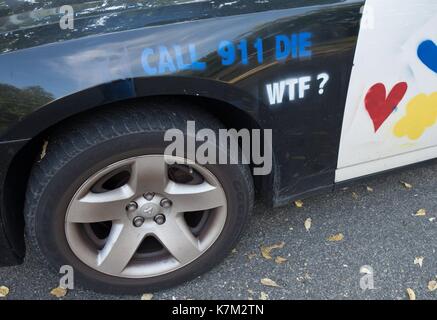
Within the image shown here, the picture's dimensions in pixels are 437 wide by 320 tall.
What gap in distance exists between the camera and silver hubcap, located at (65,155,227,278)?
194 cm

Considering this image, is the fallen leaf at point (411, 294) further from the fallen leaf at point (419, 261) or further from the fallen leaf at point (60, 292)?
the fallen leaf at point (60, 292)

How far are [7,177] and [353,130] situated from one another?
1.56 meters

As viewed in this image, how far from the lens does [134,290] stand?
7.31 feet

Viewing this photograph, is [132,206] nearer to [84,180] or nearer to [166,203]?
[166,203]

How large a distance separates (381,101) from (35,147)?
157 cm

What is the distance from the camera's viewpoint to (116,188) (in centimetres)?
203

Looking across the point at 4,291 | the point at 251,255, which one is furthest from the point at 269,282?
the point at 4,291

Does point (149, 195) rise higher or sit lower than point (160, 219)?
higher

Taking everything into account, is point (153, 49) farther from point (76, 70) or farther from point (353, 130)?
point (353, 130)

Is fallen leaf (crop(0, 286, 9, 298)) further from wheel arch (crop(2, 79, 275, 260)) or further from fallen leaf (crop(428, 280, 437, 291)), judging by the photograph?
fallen leaf (crop(428, 280, 437, 291))

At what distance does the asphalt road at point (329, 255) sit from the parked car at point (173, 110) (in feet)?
0.73

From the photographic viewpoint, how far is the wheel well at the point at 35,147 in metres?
1.89

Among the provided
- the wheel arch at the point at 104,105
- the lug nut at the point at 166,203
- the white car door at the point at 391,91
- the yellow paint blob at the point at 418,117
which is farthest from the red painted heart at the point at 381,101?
the lug nut at the point at 166,203
